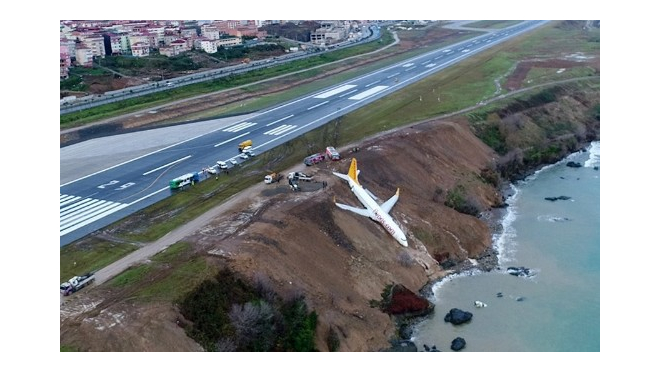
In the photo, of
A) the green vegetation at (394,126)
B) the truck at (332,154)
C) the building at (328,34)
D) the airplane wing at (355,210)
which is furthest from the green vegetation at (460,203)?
the building at (328,34)

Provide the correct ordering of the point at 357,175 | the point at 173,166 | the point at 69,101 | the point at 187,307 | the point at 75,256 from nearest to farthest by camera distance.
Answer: the point at 187,307 → the point at 75,256 → the point at 357,175 → the point at 173,166 → the point at 69,101

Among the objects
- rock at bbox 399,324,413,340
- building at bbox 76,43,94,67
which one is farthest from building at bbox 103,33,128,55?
rock at bbox 399,324,413,340

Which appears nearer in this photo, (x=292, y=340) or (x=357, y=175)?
(x=292, y=340)

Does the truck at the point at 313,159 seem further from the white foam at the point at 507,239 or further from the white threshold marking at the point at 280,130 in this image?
the white foam at the point at 507,239

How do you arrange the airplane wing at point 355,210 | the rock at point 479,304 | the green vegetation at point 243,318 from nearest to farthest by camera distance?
1. the green vegetation at point 243,318
2. the rock at point 479,304
3. the airplane wing at point 355,210

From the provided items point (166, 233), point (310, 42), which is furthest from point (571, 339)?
point (310, 42)

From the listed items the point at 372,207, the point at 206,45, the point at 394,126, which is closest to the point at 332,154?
the point at 372,207

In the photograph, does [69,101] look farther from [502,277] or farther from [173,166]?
[502,277]
